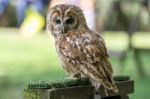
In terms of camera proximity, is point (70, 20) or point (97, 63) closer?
point (97, 63)

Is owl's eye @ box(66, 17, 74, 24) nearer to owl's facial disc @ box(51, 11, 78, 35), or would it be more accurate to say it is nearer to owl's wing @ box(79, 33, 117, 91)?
owl's facial disc @ box(51, 11, 78, 35)

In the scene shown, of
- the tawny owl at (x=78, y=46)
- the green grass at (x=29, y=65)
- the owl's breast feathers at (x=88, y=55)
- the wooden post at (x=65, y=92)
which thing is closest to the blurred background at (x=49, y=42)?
the green grass at (x=29, y=65)

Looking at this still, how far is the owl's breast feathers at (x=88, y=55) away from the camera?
4.85m

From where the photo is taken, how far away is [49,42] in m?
23.8

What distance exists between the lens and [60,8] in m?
5.16

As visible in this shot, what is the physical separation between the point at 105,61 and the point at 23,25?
959 inches

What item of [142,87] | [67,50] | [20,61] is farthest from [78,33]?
[20,61]

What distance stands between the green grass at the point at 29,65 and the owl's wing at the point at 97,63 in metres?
6.42

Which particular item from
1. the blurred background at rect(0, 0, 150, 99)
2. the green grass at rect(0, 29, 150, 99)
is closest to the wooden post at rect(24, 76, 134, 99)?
the blurred background at rect(0, 0, 150, 99)

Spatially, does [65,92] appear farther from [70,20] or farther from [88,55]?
[70,20]

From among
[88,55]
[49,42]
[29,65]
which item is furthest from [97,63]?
[49,42]

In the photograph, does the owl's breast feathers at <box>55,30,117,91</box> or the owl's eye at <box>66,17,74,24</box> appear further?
the owl's eye at <box>66,17,74,24</box>

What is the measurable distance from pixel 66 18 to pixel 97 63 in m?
0.45

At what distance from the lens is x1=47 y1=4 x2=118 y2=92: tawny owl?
4.88 meters
